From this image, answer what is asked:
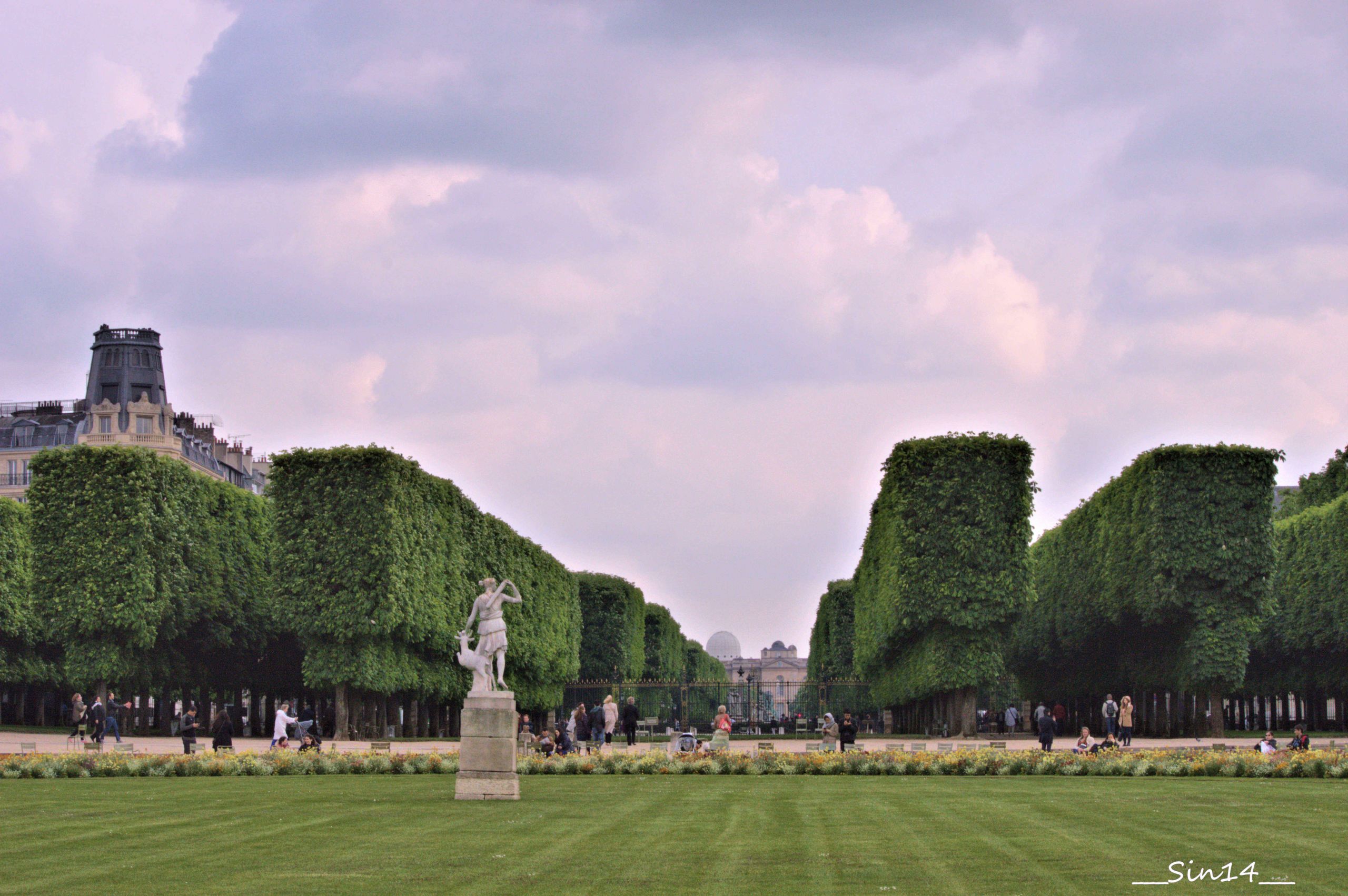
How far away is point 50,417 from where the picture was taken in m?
115

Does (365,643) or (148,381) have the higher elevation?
(148,381)

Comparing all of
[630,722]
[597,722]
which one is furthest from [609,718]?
[597,722]

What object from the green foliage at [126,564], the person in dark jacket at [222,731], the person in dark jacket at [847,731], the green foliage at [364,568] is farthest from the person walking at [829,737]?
Answer: the green foliage at [126,564]

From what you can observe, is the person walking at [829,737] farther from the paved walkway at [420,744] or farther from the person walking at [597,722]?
the person walking at [597,722]

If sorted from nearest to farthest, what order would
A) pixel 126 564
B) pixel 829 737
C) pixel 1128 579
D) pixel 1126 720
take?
1. pixel 829 737
2. pixel 1126 720
3. pixel 126 564
4. pixel 1128 579

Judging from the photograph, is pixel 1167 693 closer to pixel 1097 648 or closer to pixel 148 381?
pixel 1097 648

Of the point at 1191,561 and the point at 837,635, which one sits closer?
the point at 1191,561

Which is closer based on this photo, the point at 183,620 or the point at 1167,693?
the point at 183,620

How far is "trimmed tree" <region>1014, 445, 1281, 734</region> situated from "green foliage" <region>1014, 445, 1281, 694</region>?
39 mm

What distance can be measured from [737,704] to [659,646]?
14797 millimetres

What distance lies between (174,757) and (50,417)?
88668 mm

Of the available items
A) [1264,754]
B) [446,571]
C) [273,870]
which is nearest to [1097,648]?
[446,571]

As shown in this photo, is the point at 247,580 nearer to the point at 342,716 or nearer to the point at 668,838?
the point at 342,716

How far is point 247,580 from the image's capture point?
63.3m
